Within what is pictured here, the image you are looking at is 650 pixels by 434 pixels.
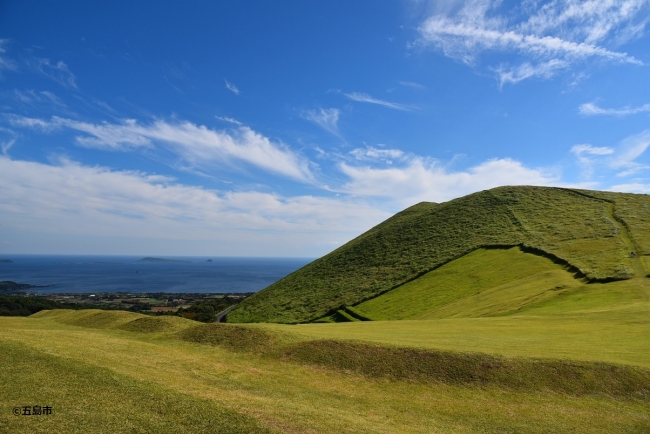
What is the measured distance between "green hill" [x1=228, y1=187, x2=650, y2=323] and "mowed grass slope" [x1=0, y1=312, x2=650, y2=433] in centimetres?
1971

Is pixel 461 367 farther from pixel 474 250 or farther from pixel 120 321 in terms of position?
pixel 474 250

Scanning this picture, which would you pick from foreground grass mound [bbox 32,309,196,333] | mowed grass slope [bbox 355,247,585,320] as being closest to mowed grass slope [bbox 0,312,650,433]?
foreground grass mound [bbox 32,309,196,333]

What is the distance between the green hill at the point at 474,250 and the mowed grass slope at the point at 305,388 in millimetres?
19706

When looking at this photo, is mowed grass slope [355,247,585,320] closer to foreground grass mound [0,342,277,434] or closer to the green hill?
the green hill

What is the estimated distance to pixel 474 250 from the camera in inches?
2500

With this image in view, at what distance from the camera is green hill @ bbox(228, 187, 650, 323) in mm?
47312

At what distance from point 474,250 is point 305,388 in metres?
52.9

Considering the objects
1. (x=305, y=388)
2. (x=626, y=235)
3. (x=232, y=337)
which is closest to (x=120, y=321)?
(x=232, y=337)

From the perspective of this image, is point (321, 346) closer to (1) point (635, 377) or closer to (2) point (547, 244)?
(1) point (635, 377)

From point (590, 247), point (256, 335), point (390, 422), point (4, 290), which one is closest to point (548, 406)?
point (390, 422)

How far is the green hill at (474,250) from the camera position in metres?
47.3

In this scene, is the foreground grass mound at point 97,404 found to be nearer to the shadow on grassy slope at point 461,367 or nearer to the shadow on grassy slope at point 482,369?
the shadow on grassy slope at point 461,367

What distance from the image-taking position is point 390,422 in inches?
546

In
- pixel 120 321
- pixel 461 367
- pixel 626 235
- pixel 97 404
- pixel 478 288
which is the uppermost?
pixel 626 235
